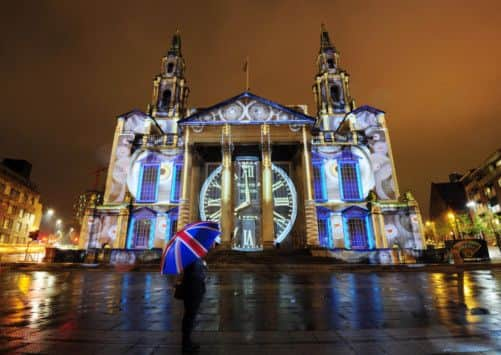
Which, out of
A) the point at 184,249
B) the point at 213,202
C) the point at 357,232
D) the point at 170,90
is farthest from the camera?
the point at 170,90

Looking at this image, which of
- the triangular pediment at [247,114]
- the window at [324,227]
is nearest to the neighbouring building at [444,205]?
the window at [324,227]

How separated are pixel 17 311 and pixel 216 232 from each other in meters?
5.76

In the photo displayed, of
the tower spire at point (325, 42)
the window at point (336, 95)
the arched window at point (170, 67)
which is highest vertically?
the tower spire at point (325, 42)

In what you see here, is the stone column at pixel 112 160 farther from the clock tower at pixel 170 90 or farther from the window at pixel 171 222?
the window at pixel 171 222

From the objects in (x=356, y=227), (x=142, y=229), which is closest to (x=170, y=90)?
(x=142, y=229)

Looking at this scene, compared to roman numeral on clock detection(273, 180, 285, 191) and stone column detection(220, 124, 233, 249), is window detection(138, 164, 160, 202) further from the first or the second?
roman numeral on clock detection(273, 180, 285, 191)

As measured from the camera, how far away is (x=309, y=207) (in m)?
28.0

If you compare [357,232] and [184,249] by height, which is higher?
[357,232]

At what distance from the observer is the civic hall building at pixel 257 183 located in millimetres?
29344

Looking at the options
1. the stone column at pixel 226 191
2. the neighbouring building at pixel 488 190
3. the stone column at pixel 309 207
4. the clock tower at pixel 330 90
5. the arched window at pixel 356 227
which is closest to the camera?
the stone column at pixel 226 191

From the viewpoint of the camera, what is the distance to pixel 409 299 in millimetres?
7324

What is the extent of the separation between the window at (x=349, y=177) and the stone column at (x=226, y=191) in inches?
536

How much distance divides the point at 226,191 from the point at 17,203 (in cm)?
5015

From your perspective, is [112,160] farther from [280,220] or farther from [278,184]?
[280,220]
